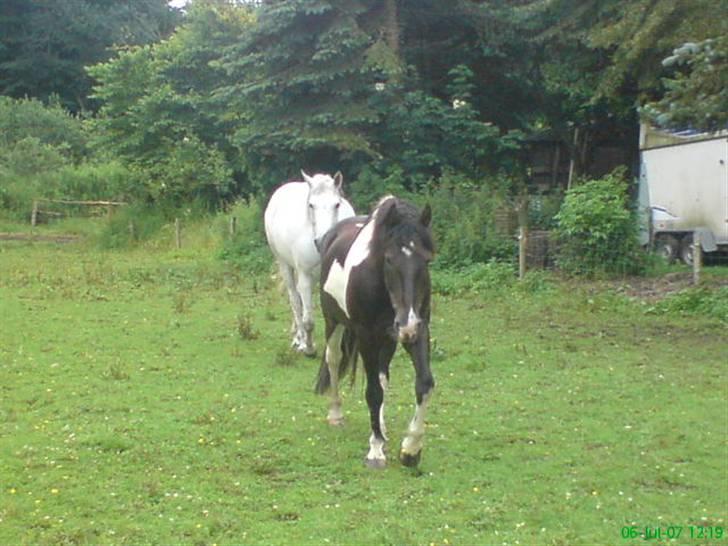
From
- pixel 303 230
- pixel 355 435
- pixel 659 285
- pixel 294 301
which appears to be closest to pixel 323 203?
pixel 303 230

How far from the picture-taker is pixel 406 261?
620 cm

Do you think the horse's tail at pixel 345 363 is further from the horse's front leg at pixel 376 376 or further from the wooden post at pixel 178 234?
the wooden post at pixel 178 234

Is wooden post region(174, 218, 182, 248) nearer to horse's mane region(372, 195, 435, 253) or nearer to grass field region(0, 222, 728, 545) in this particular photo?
grass field region(0, 222, 728, 545)

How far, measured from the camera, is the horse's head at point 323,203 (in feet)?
33.3

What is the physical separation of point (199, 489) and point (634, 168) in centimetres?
1907

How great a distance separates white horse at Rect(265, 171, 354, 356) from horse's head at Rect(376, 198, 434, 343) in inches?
141

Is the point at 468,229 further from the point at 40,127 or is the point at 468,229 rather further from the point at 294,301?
the point at 40,127

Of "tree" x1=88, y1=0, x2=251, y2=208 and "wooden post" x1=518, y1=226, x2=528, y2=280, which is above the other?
"tree" x1=88, y1=0, x2=251, y2=208

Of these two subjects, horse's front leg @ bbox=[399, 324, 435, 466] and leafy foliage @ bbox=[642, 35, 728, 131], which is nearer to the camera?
horse's front leg @ bbox=[399, 324, 435, 466]

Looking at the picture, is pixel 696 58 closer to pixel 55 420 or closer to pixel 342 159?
pixel 55 420

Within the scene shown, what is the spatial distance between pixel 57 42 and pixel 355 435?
154ft

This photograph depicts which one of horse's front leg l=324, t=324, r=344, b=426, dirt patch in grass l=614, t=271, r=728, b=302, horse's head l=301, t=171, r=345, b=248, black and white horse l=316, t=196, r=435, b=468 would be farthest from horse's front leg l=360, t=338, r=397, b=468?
dirt patch in grass l=614, t=271, r=728, b=302

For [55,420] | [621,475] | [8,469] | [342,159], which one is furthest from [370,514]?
[342,159]

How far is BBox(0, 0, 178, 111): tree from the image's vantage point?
49.9 meters
